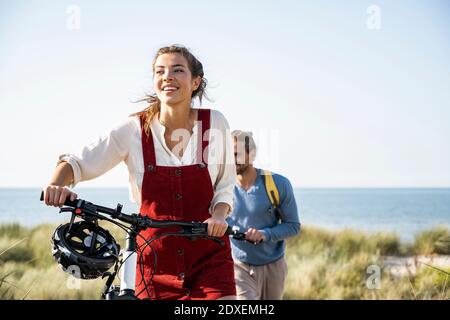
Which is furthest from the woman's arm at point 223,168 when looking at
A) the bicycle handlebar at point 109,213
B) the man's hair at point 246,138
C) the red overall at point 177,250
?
the man's hair at point 246,138

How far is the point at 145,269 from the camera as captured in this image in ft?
12.7

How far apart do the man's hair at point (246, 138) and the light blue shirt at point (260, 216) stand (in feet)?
0.94

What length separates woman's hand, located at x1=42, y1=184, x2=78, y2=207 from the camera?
10.5ft

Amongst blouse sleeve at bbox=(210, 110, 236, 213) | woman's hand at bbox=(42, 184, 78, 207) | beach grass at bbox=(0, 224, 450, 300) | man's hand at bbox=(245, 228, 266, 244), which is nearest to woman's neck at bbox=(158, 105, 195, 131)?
blouse sleeve at bbox=(210, 110, 236, 213)

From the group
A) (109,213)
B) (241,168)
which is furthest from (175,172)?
(241,168)

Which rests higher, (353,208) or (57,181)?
(57,181)

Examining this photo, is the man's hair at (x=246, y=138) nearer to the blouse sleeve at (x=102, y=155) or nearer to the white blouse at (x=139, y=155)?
the white blouse at (x=139, y=155)

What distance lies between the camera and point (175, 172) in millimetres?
3924

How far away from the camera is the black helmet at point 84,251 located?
9.93 feet

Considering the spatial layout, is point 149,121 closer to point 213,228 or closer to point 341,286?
point 213,228

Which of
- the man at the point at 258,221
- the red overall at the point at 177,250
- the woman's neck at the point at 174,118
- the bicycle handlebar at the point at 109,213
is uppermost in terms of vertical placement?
the woman's neck at the point at 174,118

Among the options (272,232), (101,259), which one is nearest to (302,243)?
(272,232)

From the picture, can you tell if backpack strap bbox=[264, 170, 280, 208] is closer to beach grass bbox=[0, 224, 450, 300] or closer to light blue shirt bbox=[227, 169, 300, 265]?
light blue shirt bbox=[227, 169, 300, 265]
